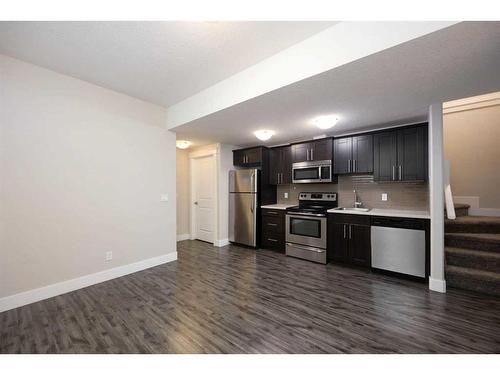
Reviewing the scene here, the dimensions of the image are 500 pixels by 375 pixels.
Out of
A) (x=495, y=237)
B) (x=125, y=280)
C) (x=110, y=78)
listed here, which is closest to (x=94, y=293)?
(x=125, y=280)

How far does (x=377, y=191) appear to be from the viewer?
12.3 feet

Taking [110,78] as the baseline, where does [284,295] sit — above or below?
below

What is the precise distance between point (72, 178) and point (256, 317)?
2762 millimetres

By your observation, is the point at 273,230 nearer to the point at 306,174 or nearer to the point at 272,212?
the point at 272,212

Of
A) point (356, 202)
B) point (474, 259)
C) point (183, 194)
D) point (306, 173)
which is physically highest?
point (306, 173)

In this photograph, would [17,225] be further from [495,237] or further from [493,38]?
[495,237]

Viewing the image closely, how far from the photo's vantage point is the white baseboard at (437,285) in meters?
2.54

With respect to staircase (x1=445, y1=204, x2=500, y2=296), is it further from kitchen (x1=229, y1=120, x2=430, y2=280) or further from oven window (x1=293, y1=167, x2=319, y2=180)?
oven window (x1=293, y1=167, x2=319, y2=180)

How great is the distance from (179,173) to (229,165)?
52.0 inches

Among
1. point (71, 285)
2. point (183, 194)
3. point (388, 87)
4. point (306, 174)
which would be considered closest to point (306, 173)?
point (306, 174)

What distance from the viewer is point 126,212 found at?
313 centimetres

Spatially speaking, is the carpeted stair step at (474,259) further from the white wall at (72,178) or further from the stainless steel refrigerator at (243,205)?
the white wall at (72,178)

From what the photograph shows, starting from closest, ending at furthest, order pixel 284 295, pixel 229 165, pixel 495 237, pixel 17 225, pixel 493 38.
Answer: pixel 493 38 < pixel 17 225 < pixel 284 295 < pixel 495 237 < pixel 229 165

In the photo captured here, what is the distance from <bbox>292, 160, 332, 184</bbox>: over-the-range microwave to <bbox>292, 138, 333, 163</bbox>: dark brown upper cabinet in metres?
0.09
